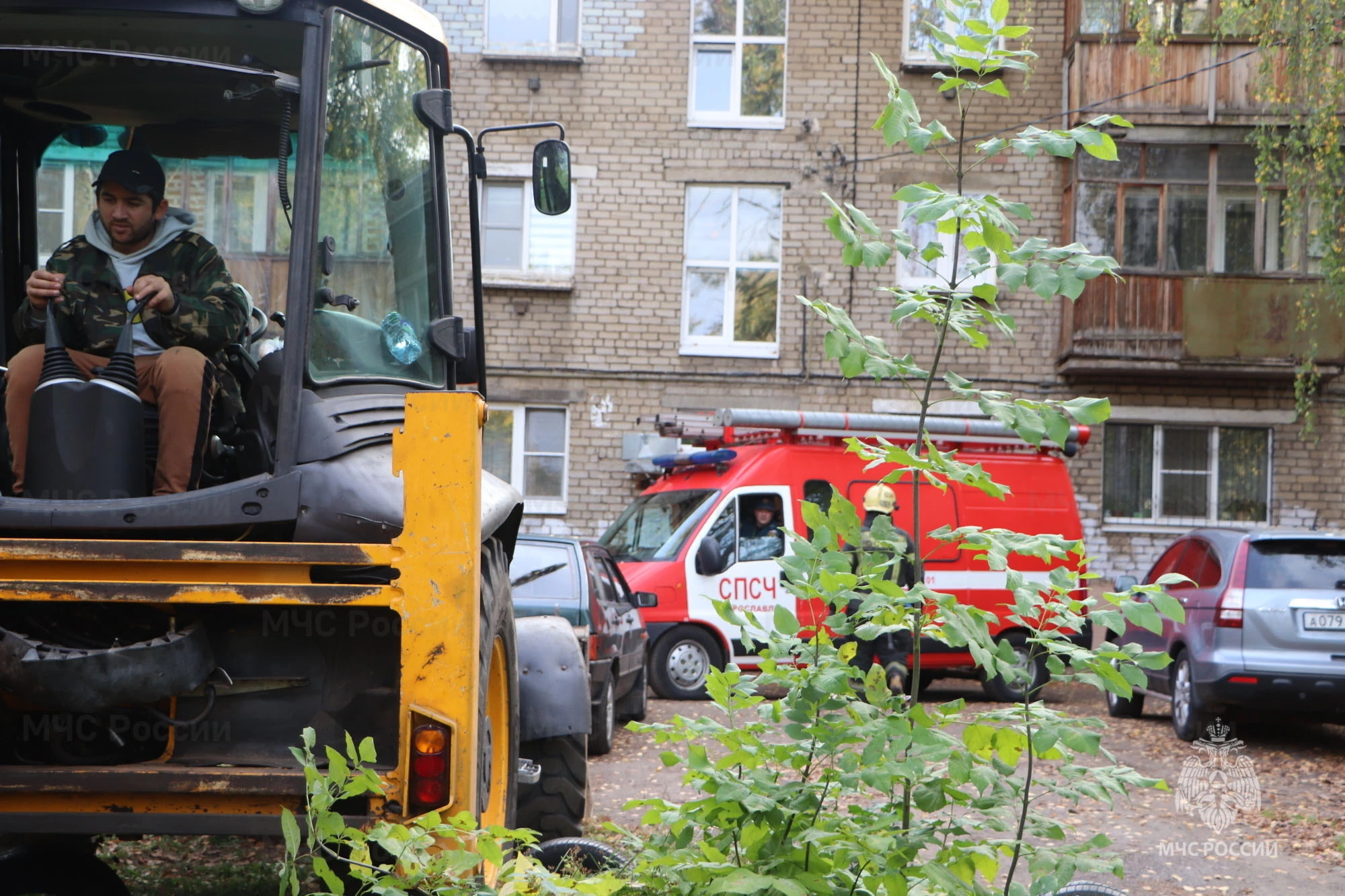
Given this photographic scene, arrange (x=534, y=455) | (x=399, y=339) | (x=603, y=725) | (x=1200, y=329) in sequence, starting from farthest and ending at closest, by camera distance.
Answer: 1. (x=534, y=455)
2. (x=1200, y=329)
3. (x=603, y=725)
4. (x=399, y=339)

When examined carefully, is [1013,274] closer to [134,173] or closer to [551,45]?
[134,173]

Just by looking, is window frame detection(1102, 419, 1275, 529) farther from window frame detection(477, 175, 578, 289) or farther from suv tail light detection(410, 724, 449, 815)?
suv tail light detection(410, 724, 449, 815)

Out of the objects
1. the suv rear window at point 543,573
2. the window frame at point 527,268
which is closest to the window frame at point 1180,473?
the window frame at point 527,268

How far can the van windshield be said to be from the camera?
13977mm

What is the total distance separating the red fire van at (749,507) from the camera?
44.3 ft

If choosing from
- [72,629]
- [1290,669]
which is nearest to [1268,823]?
[1290,669]

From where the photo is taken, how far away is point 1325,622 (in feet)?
33.0

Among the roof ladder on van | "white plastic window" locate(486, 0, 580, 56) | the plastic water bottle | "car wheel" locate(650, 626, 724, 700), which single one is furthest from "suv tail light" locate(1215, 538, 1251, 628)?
"white plastic window" locate(486, 0, 580, 56)

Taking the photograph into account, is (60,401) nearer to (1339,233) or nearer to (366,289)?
(366,289)

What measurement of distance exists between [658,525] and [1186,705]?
5.71 m

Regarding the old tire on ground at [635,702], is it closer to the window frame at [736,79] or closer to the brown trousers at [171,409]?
the brown trousers at [171,409]

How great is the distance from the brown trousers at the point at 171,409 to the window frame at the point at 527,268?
16.4 metres

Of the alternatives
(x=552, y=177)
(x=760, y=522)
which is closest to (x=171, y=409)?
(x=552, y=177)

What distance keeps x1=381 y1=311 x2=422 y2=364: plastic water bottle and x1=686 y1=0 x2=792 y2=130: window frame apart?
649 inches
